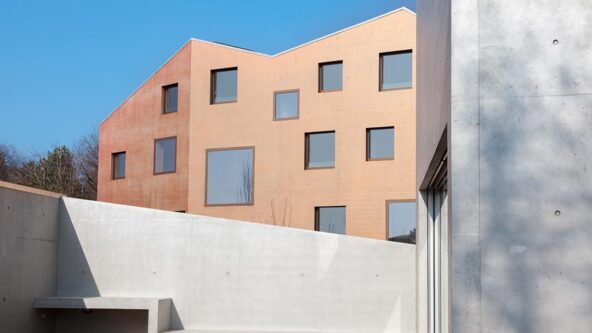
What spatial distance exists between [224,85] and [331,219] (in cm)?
437

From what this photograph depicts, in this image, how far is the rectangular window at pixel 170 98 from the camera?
19.7 m

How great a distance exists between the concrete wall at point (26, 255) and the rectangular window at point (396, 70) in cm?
756

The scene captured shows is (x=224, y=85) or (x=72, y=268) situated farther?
(x=224, y=85)

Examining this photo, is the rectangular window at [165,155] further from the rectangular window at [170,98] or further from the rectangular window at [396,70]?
the rectangular window at [396,70]

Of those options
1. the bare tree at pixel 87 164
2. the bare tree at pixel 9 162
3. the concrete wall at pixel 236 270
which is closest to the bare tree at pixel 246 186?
the concrete wall at pixel 236 270

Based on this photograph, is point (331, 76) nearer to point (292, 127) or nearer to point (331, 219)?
point (292, 127)

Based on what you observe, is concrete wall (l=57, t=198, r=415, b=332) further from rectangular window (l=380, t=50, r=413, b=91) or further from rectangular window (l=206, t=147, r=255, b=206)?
rectangular window (l=380, t=50, r=413, b=91)

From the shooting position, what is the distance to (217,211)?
60.6 feet

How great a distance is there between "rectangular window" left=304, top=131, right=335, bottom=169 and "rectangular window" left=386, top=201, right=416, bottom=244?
1.79 meters

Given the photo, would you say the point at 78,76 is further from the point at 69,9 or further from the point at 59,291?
the point at 59,291

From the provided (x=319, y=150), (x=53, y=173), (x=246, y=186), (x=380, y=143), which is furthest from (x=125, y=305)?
(x=53, y=173)

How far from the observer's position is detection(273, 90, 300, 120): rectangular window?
17.9 m

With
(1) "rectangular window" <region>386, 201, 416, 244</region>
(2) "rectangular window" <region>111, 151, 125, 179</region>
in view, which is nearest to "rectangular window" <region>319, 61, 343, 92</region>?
(1) "rectangular window" <region>386, 201, 416, 244</region>

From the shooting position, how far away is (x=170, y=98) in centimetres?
1992
